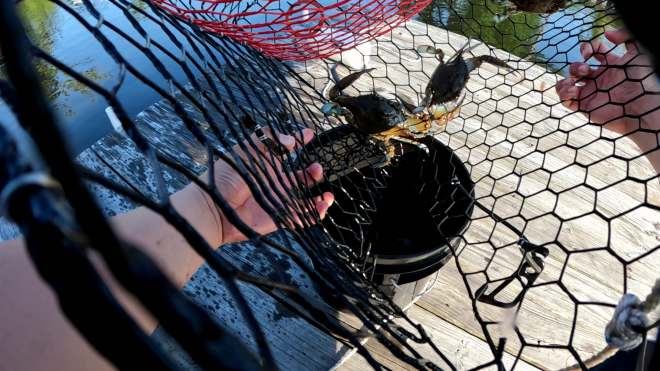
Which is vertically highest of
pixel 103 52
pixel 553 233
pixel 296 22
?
pixel 103 52

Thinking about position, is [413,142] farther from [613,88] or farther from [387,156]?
[613,88]

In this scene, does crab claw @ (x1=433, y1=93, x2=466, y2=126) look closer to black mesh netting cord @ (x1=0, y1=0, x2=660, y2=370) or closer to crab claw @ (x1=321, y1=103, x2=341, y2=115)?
black mesh netting cord @ (x1=0, y1=0, x2=660, y2=370)

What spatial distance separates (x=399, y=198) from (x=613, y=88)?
1.78ft

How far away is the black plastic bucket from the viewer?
32.9 inches

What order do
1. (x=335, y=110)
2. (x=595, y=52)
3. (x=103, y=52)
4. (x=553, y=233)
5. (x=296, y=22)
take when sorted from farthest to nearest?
(x=103, y=52), (x=335, y=110), (x=553, y=233), (x=595, y=52), (x=296, y=22)

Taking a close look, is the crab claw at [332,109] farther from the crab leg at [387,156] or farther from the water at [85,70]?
the water at [85,70]

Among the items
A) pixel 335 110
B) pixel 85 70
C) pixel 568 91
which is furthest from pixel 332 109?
pixel 85 70

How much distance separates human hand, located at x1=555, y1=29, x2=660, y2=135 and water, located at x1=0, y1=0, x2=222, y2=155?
1976mm

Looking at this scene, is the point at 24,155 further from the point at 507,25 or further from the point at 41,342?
the point at 507,25

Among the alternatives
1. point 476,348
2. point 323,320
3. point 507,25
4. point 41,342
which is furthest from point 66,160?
point 507,25

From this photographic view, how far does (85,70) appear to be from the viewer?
2332 millimetres

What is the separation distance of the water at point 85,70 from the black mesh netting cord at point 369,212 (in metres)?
1.18

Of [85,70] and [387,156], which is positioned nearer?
[387,156]

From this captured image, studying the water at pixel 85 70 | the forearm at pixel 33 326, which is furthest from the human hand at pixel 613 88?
the water at pixel 85 70
